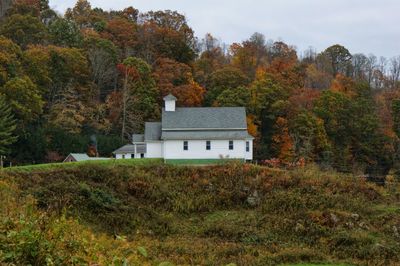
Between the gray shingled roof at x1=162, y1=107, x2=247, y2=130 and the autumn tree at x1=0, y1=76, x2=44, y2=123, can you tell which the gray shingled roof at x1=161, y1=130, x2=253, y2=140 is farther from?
the autumn tree at x1=0, y1=76, x2=44, y2=123

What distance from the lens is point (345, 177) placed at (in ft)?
98.7

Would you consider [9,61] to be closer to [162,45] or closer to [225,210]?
[162,45]

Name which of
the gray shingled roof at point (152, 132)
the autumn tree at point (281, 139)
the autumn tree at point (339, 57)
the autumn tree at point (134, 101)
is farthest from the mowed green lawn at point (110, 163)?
the autumn tree at point (339, 57)

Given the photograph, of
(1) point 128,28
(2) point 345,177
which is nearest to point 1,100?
(2) point 345,177

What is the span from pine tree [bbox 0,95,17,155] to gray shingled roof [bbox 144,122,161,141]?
9.43 meters

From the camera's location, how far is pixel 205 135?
120ft

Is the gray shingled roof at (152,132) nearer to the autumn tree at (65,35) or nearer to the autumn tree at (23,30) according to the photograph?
the autumn tree at (65,35)

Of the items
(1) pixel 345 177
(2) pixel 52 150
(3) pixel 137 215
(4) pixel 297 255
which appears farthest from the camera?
(2) pixel 52 150

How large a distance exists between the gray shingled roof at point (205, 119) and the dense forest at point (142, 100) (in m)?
4.85

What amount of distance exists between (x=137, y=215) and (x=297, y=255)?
8242 millimetres

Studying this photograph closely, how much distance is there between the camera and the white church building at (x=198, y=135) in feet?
119

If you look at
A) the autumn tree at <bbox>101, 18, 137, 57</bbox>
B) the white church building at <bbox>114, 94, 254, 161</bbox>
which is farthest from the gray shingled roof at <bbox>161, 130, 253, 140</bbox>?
the autumn tree at <bbox>101, 18, 137, 57</bbox>

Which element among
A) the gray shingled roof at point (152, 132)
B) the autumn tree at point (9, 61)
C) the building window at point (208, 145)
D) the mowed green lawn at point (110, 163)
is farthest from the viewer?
the autumn tree at point (9, 61)

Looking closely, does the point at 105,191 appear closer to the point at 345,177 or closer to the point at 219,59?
the point at 345,177
